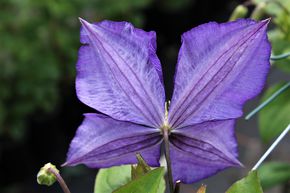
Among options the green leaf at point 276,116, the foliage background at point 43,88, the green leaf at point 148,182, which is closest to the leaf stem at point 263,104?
the green leaf at point 276,116

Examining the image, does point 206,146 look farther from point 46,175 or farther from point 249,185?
point 46,175

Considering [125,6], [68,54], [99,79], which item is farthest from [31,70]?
[99,79]

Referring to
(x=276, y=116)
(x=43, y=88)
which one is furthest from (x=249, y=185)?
(x=43, y=88)

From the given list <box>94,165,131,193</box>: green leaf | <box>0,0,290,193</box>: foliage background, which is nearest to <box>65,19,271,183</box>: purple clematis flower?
<box>94,165,131,193</box>: green leaf

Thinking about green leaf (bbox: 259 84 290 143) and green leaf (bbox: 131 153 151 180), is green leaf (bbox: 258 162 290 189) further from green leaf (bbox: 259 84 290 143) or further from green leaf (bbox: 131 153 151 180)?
green leaf (bbox: 131 153 151 180)

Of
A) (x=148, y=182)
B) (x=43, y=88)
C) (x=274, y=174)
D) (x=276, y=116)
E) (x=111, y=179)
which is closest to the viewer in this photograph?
(x=148, y=182)

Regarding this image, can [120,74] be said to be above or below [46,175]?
above

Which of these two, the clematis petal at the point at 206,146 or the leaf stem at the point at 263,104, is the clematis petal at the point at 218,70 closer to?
the clematis petal at the point at 206,146
